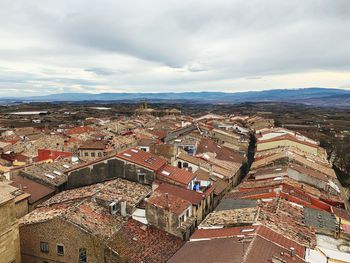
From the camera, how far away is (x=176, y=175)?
33.9 m

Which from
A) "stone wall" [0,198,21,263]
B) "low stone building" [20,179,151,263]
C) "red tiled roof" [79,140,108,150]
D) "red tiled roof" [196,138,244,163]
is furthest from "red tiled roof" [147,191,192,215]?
"red tiled roof" [79,140,108,150]

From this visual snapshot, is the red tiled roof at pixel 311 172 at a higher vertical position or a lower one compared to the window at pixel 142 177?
lower

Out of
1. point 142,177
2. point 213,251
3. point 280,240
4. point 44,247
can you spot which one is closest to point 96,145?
point 142,177

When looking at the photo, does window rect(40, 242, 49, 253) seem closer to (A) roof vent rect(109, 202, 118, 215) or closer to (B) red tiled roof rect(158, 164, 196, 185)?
(A) roof vent rect(109, 202, 118, 215)

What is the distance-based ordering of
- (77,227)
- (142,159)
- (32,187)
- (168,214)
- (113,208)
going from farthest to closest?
(142,159)
(32,187)
(113,208)
(168,214)
(77,227)

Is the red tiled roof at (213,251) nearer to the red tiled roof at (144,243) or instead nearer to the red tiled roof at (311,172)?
the red tiled roof at (144,243)

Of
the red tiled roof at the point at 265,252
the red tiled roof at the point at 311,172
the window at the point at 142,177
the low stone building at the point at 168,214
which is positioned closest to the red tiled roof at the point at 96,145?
the window at the point at 142,177

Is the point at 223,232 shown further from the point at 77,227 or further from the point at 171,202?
the point at 77,227

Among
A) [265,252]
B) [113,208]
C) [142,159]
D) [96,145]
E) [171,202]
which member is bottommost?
[96,145]

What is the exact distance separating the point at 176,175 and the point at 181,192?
330 cm

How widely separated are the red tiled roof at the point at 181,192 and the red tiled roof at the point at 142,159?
1996 millimetres

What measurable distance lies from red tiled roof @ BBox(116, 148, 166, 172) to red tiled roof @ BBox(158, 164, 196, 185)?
1.77ft

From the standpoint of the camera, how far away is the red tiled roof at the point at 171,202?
2645 centimetres

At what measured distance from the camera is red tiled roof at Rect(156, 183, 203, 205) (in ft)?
97.9
